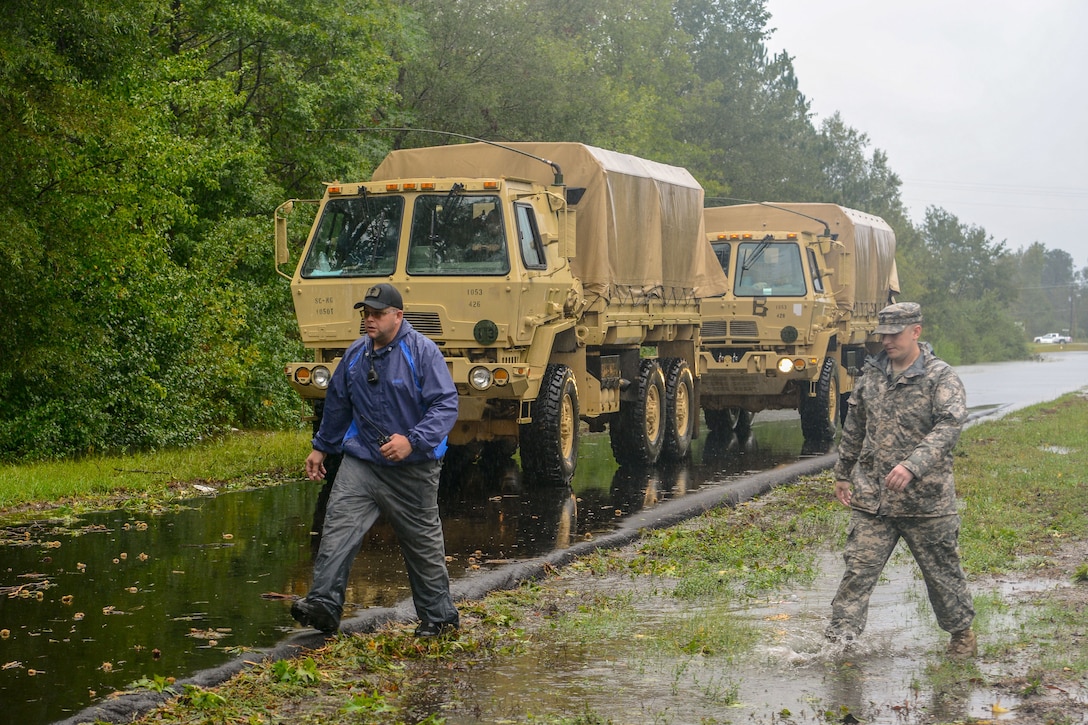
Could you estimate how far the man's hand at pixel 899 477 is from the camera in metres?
6.91

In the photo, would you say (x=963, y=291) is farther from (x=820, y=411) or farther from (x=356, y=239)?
(x=356, y=239)

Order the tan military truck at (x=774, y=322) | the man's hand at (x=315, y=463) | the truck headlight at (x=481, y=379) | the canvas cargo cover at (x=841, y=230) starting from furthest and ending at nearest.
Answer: the canvas cargo cover at (x=841, y=230) < the tan military truck at (x=774, y=322) < the truck headlight at (x=481, y=379) < the man's hand at (x=315, y=463)

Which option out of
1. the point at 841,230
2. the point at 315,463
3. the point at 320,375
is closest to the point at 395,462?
the point at 315,463

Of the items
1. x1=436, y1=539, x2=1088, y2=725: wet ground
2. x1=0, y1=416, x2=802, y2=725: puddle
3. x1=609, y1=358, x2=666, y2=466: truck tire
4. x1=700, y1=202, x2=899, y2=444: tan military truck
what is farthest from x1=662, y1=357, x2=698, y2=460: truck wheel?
x1=436, y1=539, x2=1088, y2=725: wet ground

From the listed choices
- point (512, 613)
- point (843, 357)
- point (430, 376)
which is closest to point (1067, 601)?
point (512, 613)

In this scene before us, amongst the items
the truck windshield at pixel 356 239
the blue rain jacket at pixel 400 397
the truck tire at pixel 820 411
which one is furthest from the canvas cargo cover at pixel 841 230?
the blue rain jacket at pixel 400 397

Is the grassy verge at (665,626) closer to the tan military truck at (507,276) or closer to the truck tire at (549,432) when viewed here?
the truck tire at (549,432)

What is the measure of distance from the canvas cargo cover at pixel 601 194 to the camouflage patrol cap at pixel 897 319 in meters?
7.31

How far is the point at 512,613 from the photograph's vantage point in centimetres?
828

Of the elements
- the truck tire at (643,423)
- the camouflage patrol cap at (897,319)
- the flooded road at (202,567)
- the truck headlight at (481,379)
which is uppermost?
the camouflage patrol cap at (897,319)

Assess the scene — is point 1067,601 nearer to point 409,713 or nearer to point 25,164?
point 409,713

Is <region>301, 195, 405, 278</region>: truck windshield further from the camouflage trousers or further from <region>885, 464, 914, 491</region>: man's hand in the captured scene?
<region>885, 464, 914, 491</region>: man's hand

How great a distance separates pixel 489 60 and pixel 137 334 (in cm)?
1792

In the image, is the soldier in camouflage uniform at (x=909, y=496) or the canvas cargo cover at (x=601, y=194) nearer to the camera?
the soldier in camouflage uniform at (x=909, y=496)
